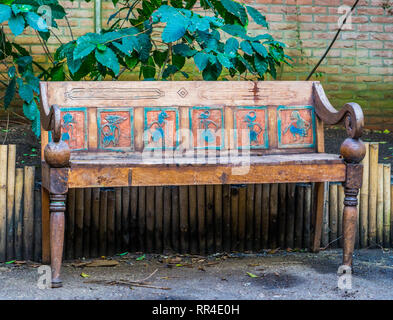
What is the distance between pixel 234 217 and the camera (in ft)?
13.0

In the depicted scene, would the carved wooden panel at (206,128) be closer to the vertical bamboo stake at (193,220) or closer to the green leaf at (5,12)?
the vertical bamboo stake at (193,220)

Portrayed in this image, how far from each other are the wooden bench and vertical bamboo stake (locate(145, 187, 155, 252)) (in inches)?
10.9

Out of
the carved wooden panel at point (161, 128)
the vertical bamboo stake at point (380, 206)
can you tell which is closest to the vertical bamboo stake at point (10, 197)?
the carved wooden panel at point (161, 128)

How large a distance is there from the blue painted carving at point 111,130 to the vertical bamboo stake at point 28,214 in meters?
0.45

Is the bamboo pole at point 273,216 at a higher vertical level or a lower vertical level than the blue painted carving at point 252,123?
lower

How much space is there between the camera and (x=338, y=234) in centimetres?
406

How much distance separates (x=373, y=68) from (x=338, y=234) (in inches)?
Result: 89.9

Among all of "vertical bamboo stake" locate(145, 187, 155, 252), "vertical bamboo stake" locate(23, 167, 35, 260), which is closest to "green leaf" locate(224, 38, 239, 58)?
"vertical bamboo stake" locate(145, 187, 155, 252)

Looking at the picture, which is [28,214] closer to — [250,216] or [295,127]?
[250,216]

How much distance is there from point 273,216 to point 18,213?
61.0 inches

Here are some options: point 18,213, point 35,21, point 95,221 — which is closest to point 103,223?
point 95,221

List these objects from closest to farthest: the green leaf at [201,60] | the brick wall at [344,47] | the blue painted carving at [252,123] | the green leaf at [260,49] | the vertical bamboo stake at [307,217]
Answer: the green leaf at [201,60], the green leaf at [260,49], the blue painted carving at [252,123], the vertical bamboo stake at [307,217], the brick wall at [344,47]

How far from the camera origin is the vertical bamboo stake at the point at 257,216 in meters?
3.96

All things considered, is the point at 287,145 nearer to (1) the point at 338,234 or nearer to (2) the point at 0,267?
(1) the point at 338,234
